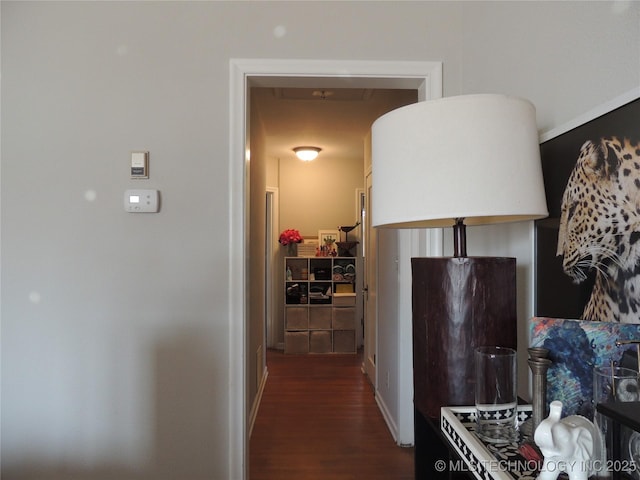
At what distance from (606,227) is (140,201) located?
5.55ft

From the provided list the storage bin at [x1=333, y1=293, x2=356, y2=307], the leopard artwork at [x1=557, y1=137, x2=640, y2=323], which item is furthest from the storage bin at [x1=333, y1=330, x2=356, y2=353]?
the leopard artwork at [x1=557, y1=137, x2=640, y2=323]

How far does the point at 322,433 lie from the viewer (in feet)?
9.13

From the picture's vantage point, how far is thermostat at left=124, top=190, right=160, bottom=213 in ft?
5.84

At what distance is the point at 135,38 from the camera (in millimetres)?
1812

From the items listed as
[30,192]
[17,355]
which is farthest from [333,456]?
[30,192]

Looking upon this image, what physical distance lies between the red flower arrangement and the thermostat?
3465 millimetres

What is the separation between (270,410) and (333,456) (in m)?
0.85

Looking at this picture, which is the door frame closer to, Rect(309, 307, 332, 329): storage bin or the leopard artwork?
the leopard artwork

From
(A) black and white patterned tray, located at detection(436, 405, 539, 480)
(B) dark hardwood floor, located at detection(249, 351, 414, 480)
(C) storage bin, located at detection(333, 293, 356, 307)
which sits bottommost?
(B) dark hardwood floor, located at detection(249, 351, 414, 480)

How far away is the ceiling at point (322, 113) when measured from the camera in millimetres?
3096

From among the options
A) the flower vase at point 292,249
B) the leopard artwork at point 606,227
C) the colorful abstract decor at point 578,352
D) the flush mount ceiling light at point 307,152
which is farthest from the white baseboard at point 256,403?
the flush mount ceiling light at point 307,152

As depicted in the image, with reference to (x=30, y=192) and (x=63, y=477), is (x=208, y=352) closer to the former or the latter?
(x=63, y=477)

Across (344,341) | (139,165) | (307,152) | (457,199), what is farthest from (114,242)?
(344,341)

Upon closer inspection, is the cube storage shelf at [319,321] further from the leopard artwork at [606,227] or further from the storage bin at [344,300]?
the leopard artwork at [606,227]
